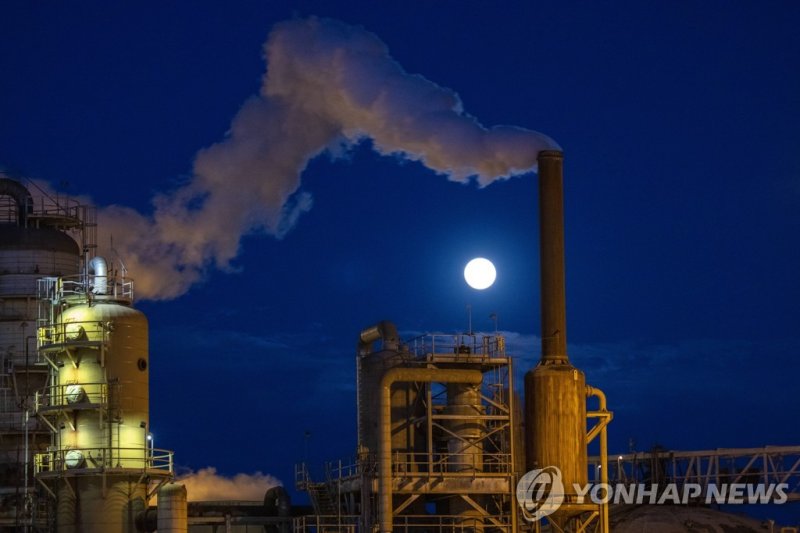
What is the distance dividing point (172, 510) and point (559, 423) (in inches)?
697

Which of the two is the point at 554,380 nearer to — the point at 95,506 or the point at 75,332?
the point at 95,506

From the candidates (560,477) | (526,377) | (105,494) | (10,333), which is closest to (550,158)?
(526,377)

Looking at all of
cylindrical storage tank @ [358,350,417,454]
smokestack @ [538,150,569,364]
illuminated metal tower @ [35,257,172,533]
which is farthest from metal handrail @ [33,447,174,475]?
smokestack @ [538,150,569,364]

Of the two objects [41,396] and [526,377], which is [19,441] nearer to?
[41,396]

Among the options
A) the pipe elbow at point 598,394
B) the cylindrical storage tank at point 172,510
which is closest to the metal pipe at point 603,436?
the pipe elbow at point 598,394

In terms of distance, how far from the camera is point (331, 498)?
73.3 meters

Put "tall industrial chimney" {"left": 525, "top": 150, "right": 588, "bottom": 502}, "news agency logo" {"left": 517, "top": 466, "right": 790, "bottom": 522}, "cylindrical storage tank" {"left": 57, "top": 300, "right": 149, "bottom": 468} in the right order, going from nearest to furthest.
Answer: "news agency logo" {"left": 517, "top": 466, "right": 790, "bottom": 522}
"tall industrial chimney" {"left": 525, "top": 150, "right": 588, "bottom": 502}
"cylindrical storage tank" {"left": 57, "top": 300, "right": 149, "bottom": 468}

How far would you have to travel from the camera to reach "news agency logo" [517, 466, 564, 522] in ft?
211

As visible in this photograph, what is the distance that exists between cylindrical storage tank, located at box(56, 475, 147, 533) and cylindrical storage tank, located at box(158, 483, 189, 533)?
406 centimetres

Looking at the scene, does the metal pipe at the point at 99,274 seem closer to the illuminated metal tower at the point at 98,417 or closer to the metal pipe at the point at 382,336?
the illuminated metal tower at the point at 98,417

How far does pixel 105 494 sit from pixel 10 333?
14.2 metres

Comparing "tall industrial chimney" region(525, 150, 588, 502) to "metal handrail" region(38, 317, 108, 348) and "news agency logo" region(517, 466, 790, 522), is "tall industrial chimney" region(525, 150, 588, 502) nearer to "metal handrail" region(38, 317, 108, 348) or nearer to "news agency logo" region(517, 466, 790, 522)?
"news agency logo" region(517, 466, 790, 522)

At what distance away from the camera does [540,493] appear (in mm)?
64875

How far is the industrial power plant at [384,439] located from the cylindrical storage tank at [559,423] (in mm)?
64
